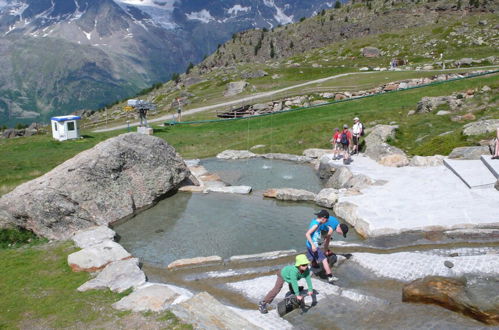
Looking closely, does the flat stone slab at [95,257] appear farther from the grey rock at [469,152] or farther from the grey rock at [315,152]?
the grey rock at [469,152]

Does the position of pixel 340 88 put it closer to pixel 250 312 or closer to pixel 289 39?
pixel 250 312

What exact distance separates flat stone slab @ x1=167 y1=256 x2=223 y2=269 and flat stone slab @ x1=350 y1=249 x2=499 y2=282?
18.9 ft

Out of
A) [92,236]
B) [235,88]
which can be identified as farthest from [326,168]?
[235,88]

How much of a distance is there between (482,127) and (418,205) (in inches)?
548

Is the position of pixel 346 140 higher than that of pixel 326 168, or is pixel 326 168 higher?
pixel 346 140

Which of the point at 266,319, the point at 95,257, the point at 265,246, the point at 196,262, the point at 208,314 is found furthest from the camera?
the point at 265,246

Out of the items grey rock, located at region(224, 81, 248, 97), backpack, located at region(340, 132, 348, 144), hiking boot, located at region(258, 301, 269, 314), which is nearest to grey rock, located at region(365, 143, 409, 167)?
backpack, located at region(340, 132, 348, 144)

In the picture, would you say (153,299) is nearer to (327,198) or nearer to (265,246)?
(265,246)

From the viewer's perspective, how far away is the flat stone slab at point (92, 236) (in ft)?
65.1

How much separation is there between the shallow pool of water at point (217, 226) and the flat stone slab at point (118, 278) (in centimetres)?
171

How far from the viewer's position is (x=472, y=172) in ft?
80.3

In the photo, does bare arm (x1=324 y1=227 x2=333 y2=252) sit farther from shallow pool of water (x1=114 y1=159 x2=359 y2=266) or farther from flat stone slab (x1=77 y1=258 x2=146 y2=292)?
flat stone slab (x1=77 y1=258 x2=146 y2=292)

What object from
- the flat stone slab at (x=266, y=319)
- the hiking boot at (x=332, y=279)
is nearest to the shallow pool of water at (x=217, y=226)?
the hiking boot at (x=332, y=279)

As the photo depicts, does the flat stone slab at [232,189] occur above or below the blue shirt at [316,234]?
below
